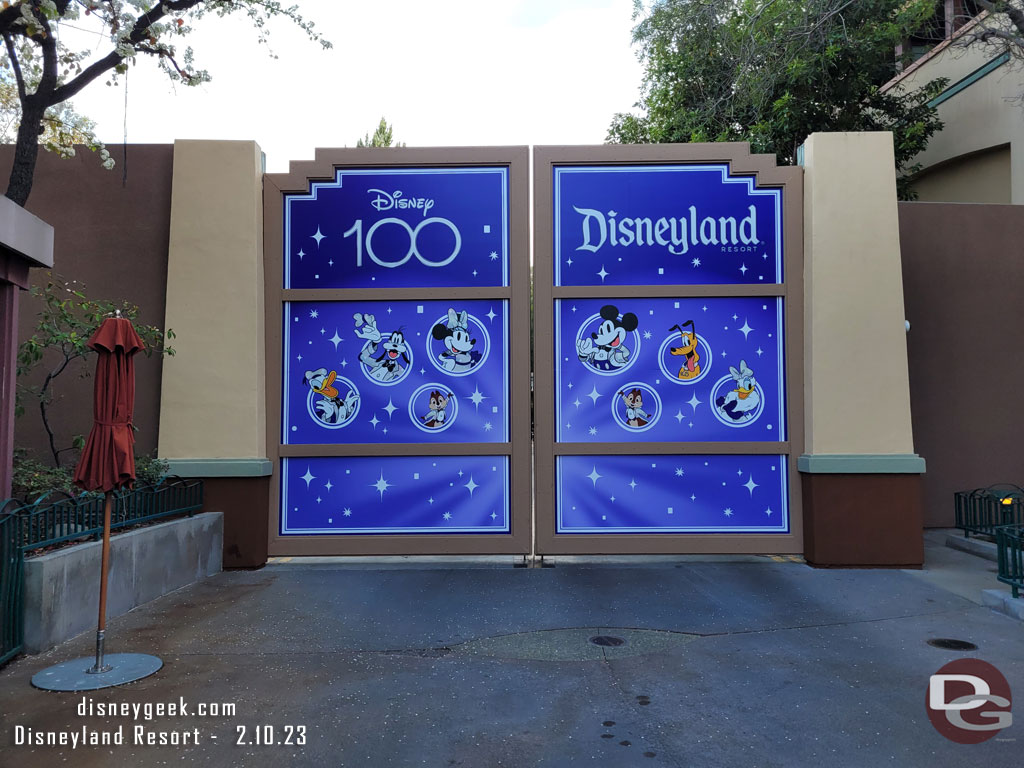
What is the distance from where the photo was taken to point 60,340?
8.37 metres

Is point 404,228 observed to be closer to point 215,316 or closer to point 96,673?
point 215,316

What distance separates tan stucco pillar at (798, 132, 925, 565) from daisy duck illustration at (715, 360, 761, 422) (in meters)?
0.67

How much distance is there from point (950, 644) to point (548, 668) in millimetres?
3522

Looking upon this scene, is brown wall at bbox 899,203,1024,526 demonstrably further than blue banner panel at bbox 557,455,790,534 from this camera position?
Yes

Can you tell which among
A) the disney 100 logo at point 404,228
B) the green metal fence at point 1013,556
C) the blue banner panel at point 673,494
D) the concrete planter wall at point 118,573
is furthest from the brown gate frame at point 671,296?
the concrete planter wall at point 118,573

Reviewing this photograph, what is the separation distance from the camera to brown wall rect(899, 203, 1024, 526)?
12.1 meters

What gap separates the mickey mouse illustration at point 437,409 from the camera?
33.6ft

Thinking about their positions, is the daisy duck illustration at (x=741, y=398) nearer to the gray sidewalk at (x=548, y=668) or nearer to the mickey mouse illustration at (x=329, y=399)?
the gray sidewalk at (x=548, y=668)

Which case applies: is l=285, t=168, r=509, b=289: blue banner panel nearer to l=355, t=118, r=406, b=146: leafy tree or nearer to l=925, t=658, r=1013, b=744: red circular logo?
l=925, t=658, r=1013, b=744: red circular logo

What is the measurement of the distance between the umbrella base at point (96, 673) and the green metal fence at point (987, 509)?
33.9 ft

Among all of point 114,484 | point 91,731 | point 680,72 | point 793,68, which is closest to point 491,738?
point 91,731

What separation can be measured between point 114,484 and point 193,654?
1.61 m

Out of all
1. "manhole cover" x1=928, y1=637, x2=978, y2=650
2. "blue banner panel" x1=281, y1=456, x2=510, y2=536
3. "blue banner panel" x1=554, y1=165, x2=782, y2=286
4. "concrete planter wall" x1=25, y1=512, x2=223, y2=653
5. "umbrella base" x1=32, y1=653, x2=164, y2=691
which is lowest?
"manhole cover" x1=928, y1=637, x2=978, y2=650

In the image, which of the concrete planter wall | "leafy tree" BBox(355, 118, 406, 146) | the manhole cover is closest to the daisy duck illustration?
the manhole cover
